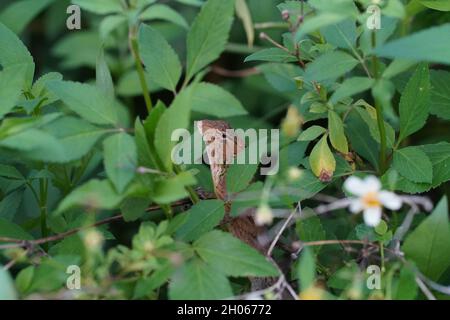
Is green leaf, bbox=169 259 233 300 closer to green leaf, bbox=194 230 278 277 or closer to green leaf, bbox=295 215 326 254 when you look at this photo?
green leaf, bbox=194 230 278 277

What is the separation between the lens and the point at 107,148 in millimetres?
1085

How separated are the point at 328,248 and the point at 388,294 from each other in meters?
0.34

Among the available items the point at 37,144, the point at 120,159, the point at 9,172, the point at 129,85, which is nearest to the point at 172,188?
the point at 120,159

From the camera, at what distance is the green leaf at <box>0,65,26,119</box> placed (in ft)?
3.71

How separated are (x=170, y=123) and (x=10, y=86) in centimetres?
26

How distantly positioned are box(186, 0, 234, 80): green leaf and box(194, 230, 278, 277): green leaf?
266 millimetres

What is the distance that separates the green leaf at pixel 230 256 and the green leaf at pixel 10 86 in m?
0.34

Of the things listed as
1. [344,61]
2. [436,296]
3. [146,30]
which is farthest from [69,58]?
[436,296]

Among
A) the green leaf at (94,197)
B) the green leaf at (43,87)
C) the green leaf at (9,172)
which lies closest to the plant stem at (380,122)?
the green leaf at (94,197)

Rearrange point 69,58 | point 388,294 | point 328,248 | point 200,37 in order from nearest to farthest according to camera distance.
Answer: point 388,294 < point 200,37 < point 328,248 < point 69,58

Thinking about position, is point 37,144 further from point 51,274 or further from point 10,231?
point 10,231

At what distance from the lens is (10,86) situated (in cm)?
115

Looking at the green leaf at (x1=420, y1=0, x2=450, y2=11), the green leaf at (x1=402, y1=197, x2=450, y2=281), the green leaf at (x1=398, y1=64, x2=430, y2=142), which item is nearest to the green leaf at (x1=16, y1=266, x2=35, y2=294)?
the green leaf at (x1=402, y1=197, x2=450, y2=281)
